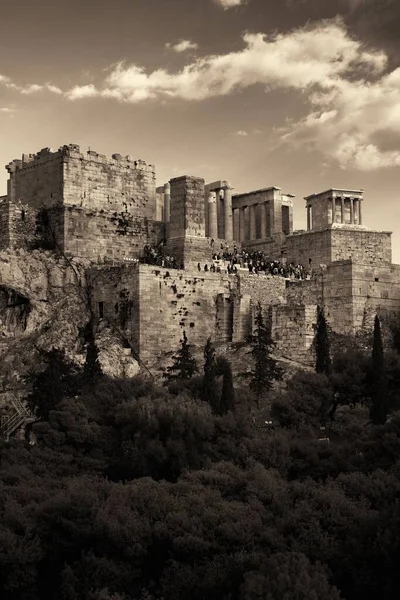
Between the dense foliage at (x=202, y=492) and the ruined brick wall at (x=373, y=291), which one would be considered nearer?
the dense foliage at (x=202, y=492)

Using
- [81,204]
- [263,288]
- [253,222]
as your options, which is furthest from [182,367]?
[253,222]

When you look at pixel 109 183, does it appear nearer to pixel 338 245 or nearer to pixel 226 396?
pixel 338 245

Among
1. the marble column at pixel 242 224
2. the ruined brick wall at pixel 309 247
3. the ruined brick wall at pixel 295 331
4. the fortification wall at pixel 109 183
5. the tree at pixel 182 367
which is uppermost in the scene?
the fortification wall at pixel 109 183

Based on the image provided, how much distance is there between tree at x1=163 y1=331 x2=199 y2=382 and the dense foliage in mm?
1369

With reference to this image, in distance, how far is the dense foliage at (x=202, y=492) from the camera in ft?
157

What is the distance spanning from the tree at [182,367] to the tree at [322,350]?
232 inches

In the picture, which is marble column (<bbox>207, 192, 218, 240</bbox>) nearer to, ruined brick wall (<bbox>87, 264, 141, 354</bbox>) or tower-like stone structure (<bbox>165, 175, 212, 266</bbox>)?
tower-like stone structure (<bbox>165, 175, 212, 266</bbox>)

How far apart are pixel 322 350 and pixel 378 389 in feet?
22.6

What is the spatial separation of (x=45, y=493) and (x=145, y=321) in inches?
683

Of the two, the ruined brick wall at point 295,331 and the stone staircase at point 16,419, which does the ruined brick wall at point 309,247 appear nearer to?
the ruined brick wall at point 295,331

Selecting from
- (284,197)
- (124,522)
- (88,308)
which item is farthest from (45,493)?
(284,197)

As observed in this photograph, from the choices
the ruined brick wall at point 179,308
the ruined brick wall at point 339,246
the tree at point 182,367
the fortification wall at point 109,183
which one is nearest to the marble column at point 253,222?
the ruined brick wall at point 339,246

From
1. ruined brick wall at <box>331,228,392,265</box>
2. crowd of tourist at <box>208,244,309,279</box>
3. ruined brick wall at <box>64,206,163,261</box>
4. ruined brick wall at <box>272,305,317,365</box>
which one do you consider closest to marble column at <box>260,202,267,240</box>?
crowd of tourist at <box>208,244,309,279</box>

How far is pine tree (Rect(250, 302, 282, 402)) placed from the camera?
220ft
